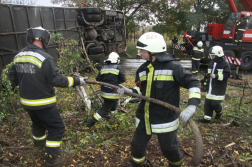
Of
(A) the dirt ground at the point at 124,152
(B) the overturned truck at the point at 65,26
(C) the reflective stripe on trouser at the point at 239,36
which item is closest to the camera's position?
(A) the dirt ground at the point at 124,152

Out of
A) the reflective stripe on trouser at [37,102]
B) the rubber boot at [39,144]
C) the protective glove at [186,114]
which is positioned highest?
the protective glove at [186,114]

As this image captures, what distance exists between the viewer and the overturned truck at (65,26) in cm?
625

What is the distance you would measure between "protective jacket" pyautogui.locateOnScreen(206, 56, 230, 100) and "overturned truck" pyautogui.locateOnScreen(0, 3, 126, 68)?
18.5ft

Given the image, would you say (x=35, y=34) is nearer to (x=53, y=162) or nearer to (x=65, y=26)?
(x=53, y=162)

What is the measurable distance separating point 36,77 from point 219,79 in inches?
144

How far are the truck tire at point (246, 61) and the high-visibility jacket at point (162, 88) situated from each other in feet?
33.2

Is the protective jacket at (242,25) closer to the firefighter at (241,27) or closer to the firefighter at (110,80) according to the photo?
the firefighter at (241,27)

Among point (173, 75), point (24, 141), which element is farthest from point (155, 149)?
point (24, 141)

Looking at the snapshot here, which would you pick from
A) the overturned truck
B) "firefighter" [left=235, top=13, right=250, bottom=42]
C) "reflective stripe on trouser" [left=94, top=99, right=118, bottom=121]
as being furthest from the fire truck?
"reflective stripe on trouser" [left=94, top=99, right=118, bottom=121]

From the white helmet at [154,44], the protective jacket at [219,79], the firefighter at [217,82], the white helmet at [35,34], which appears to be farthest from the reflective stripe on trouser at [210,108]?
the white helmet at [35,34]

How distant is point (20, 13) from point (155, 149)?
6.34m

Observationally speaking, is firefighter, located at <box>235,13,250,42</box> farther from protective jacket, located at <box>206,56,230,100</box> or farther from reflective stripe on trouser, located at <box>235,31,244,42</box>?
protective jacket, located at <box>206,56,230,100</box>

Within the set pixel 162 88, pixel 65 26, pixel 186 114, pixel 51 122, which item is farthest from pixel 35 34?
pixel 65 26

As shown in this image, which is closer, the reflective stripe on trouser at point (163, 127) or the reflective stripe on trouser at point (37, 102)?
the reflective stripe on trouser at point (163, 127)
